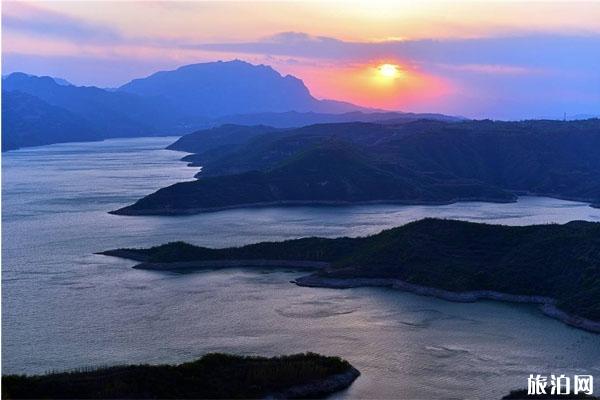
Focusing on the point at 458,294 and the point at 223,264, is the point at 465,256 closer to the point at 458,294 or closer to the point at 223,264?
the point at 458,294

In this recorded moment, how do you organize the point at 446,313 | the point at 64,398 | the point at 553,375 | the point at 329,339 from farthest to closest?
the point at 446,313 → the point at 329,339 → the point at 553,375 → the point at 64,398

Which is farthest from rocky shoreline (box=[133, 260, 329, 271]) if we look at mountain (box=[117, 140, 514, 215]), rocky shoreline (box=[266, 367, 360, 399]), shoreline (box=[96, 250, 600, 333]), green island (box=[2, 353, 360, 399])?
mountain (box=[117, 140, 514, 215])

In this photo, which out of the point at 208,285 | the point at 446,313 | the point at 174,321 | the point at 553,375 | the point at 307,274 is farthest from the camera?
the point at 307,274

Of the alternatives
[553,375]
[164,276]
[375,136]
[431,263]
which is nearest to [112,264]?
[164,276]

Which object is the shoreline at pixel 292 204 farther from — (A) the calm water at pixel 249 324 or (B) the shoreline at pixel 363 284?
(B) the shoreline at pixel 363 284

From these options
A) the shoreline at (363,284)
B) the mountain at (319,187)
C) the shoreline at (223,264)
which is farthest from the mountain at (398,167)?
the shoreline at (363,284)

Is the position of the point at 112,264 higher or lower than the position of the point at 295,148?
lower

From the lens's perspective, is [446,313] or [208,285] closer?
[446,313]

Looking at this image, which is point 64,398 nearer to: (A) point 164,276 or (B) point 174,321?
(B) point 174,321
